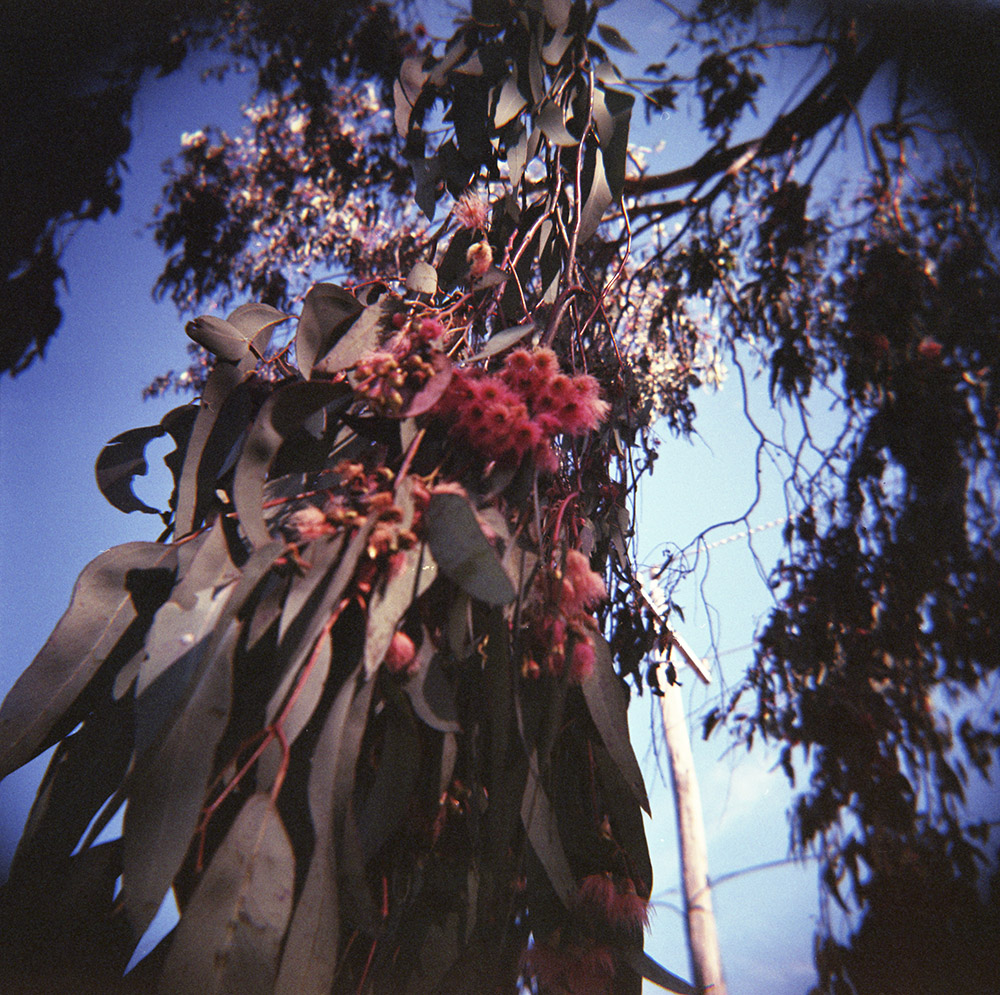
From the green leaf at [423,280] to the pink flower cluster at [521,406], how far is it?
0.16 metres

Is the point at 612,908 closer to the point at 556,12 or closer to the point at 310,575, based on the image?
the point at 310,575

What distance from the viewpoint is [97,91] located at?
1.34 m

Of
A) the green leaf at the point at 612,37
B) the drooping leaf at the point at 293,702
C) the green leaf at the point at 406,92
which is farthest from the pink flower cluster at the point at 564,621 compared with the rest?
the green leaf at the point at 612,37

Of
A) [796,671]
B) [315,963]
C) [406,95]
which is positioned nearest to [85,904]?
[315,963]

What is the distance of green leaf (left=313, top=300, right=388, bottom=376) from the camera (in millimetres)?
690

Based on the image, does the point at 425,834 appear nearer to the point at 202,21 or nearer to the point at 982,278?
the point at 982,278

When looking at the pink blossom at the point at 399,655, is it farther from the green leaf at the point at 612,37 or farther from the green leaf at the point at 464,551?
the green leaf at the point at 612,37

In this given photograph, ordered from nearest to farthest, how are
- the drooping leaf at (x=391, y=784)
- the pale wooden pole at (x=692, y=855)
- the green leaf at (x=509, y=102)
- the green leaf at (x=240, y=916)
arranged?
Result: the green leaf at (x=240, y=916) < the drooping leaf at (x=391, y=784) < the green leaf at (x=509, y=102) < the pale wooden pole at (x=692, y=855)

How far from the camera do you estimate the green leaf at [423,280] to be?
780 millimetres

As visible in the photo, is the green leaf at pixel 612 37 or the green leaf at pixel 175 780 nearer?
the green leaf at pixel 175 780

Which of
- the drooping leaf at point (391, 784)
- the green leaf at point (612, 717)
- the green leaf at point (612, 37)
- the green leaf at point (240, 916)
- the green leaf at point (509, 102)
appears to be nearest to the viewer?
the green leaf at point (240, 916)

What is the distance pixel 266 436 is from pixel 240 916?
401 mm

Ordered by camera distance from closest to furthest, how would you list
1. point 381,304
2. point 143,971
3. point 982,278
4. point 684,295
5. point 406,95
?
point 143,971, point 381,304, point 406,95, point 982,278, point 684,295

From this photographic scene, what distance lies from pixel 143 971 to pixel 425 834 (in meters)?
0.27
